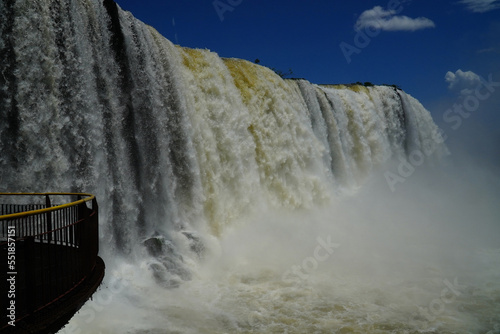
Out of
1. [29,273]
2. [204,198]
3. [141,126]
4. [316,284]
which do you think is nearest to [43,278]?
[29,273]

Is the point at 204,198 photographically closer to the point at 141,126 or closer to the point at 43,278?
the point at 141,126

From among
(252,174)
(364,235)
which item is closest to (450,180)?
(364,235)

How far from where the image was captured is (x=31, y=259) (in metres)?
3.50

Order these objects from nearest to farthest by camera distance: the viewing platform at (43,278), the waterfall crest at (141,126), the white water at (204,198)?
the viewing platform at (43,278)
the white water at (204,198)
the waterfall crest at (141,126)

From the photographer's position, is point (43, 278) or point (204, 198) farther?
point (204, 198)

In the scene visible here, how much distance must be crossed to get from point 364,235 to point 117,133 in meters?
8.09

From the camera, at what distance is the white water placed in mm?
6926

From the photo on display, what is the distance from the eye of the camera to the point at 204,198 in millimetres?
10469

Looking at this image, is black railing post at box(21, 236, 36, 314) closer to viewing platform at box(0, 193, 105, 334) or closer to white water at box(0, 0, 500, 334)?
viewing platform at box(0, 193, 105, 334)

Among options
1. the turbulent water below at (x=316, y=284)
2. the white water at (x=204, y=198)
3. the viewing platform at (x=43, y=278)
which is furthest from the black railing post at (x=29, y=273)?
the white water at (x=204, y=198)

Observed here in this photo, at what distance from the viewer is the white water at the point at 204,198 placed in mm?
6926

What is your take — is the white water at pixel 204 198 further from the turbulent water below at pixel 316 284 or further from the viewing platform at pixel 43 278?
the viewing platform at pixel 43 278

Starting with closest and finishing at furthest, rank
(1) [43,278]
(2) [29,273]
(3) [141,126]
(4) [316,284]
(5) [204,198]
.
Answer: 1. (2) [29,273]
2. (1) [43,278]
3. (4) [316,284]
4. (3) [141,126]
5. (5) [204,198]

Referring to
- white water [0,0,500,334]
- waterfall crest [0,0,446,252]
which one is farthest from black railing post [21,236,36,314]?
waterfall crest [0,0,446,252]
